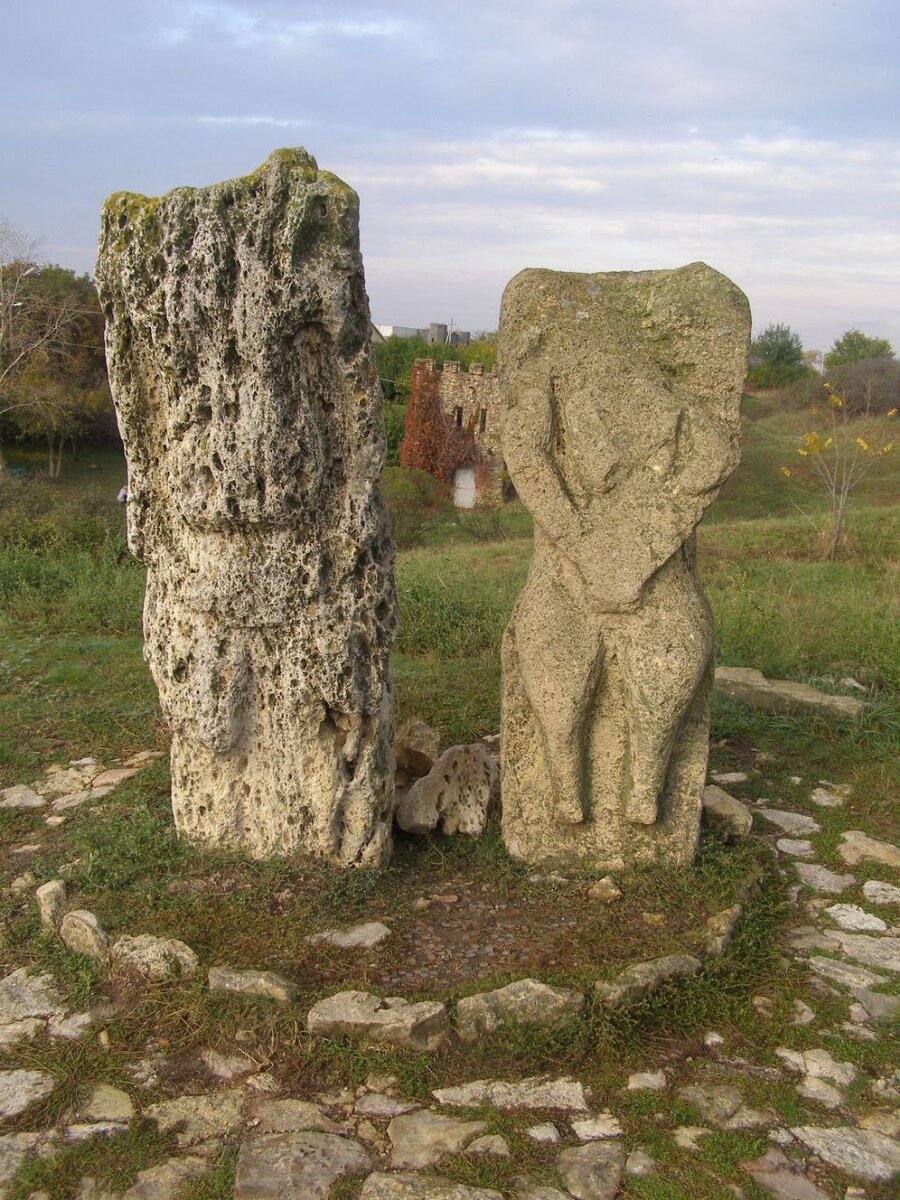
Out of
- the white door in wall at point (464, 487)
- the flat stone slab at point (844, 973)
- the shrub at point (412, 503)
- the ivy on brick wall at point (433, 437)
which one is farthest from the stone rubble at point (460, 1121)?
the white door in wall at point (464, 487)

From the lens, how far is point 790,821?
504 cm

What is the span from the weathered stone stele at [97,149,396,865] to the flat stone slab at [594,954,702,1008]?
1.16 metres

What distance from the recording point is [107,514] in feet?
45.1

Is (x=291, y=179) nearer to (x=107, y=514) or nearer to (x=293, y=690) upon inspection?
(x=293, y=690)

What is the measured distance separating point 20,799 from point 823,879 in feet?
12.2

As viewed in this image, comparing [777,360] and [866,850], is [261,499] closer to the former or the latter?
[866,850]

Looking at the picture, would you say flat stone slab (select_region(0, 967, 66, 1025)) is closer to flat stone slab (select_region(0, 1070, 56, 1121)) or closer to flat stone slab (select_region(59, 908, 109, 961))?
flat stone slab (select_region(59, 908, 109, 961))

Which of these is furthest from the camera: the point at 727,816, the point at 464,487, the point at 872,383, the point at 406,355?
the point at 406,355

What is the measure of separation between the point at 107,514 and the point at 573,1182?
12203mm

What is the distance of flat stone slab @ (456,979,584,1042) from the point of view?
3340 millimetres

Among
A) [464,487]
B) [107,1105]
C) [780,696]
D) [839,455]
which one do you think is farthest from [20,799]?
[464,487]

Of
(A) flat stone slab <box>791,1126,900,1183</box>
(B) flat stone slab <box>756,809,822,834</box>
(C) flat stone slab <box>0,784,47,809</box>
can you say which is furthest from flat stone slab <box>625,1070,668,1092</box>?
(C) flat stone slab <box>0,784,47,809</box>

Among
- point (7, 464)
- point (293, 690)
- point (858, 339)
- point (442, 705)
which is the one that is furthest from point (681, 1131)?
point (858, 339)

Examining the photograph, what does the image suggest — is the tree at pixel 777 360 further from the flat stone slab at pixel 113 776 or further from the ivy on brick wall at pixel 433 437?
the flat stone slab at pixel 113 776
